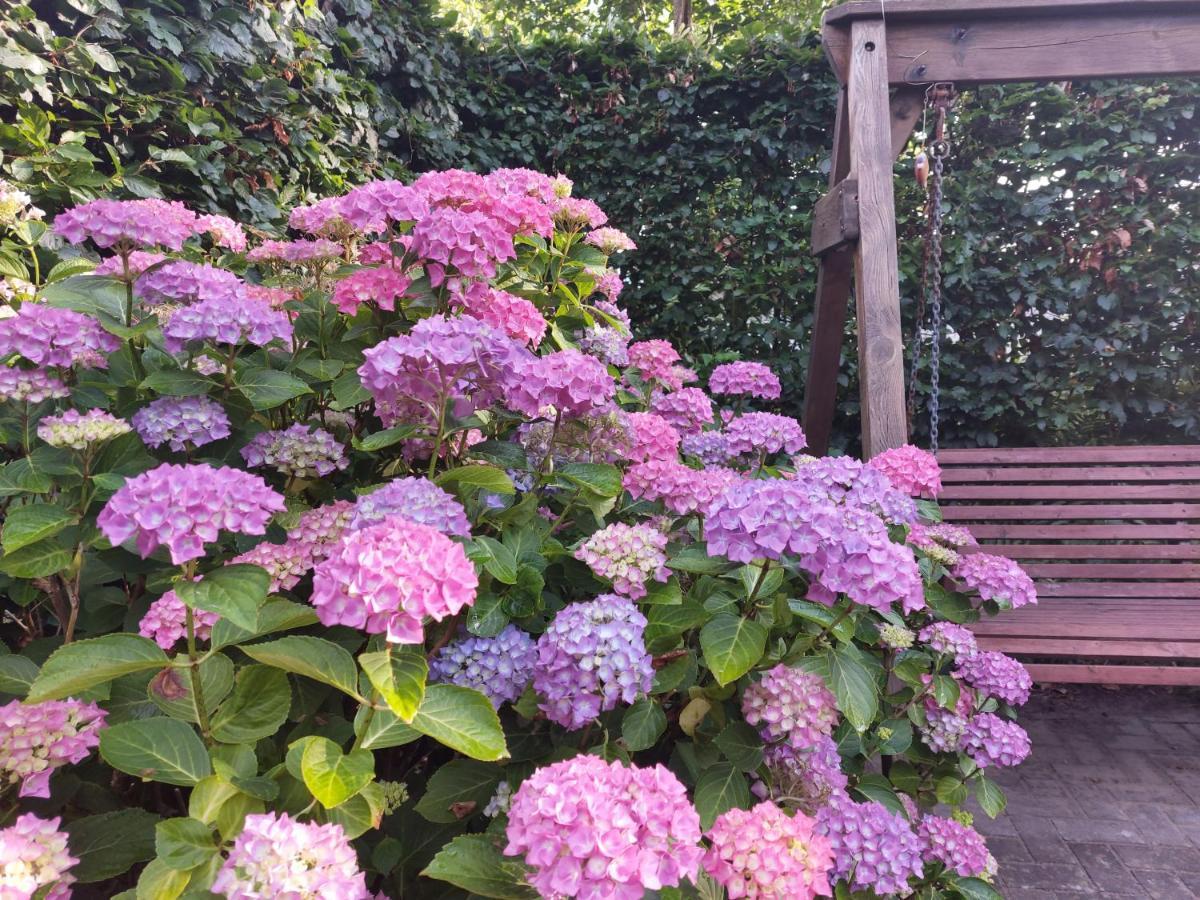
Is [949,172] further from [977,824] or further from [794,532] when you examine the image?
[794,532]

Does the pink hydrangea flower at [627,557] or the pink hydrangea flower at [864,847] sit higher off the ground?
the pink hydrangea flower at [627,557]

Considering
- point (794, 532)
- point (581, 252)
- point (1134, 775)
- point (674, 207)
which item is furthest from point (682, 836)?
point (674, 207)

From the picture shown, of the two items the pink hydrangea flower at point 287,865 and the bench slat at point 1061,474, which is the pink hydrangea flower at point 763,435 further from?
the bench slat at point 1061,474

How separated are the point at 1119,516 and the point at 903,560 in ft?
8.43

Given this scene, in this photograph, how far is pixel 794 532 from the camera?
95 cm

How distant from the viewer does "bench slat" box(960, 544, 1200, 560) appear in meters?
2.73

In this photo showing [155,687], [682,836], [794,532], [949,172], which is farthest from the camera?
[949,172]

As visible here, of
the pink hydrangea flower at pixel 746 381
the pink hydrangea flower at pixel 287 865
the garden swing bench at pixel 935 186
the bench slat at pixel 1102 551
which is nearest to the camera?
the pink hydrangea flower at pixel 287 865

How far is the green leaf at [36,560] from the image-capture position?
86cm

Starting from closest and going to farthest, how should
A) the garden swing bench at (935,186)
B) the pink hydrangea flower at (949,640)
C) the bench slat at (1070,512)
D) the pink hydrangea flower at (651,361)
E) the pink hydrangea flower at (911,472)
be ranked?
the pink hydrangea flower at (949,640), the pink hydrangea flower at (911,472), the pink hydrangea flower at (651,361), the garden swing bench at (935,186), the bench slat at (1070,512)

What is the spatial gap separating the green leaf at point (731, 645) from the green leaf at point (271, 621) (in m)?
0.51

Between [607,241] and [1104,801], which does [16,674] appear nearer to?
[607,241]

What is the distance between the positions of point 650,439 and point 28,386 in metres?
1.02

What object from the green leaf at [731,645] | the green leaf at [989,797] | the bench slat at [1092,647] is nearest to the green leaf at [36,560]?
the green leaf at [731,645]
